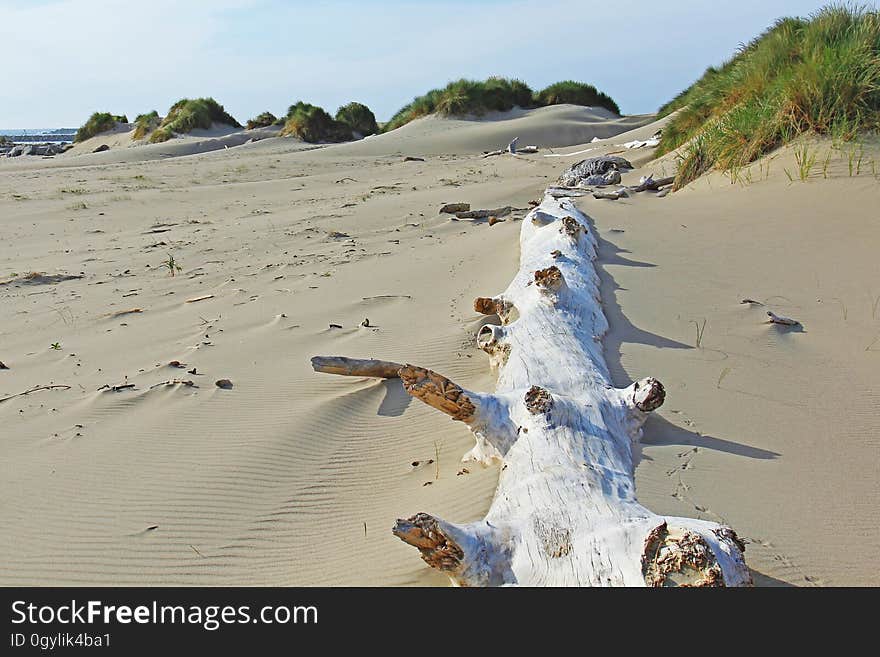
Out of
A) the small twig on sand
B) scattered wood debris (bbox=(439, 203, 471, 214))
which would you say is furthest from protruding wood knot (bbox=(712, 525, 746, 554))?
scattered wood debris (bbox=(439, 203, 471, 214))

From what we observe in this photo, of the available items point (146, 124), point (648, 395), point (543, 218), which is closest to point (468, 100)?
point (146, 124)

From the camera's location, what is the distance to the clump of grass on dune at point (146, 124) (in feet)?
90.4

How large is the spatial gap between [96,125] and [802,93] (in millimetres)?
29880

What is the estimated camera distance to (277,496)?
293 cm

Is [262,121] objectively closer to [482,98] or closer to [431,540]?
[482,98]

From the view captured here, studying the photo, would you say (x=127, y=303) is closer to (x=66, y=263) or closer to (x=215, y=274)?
(x=215, y=274)

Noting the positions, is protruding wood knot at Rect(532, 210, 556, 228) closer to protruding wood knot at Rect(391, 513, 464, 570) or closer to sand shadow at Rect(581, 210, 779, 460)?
sand shadow at Rect(581, 210, 779, 460)

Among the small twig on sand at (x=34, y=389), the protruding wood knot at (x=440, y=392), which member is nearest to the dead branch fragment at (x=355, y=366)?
the protruding wood knot at (x=440, y=392)

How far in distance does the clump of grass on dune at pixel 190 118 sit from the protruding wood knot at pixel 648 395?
26.2 meters

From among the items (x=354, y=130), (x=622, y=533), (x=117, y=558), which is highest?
(x=354, y=130)

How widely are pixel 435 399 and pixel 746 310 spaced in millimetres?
2645

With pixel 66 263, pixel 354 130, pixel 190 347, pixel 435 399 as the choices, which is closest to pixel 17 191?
pixel 66 263

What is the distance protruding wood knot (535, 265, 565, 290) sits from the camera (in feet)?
12.7

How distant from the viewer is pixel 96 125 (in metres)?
30.2
